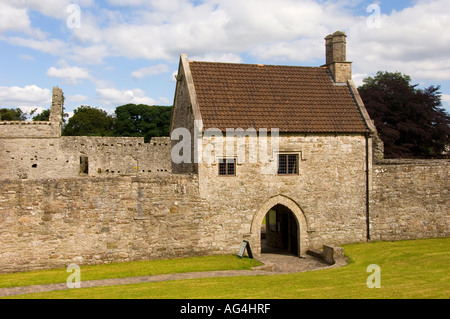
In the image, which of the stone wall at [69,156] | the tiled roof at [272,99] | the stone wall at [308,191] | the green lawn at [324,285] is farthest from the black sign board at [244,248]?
the stone wall at [69,156]

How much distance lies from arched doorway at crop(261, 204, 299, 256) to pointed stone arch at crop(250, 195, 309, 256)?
0.36 meters

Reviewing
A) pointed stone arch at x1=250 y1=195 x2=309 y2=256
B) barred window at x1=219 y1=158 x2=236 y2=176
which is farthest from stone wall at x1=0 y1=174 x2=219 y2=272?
pointed stone arch at x1=250 y1=195 x2=309 y2=256

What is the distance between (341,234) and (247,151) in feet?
18.6

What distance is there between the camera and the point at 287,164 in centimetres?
1858

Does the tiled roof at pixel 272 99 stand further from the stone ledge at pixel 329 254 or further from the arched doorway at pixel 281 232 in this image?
the stone ledge at pixel 329 254

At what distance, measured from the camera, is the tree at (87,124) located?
218ft

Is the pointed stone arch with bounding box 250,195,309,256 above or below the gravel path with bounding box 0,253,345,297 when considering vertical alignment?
above

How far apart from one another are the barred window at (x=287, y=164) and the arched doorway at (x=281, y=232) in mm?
2070

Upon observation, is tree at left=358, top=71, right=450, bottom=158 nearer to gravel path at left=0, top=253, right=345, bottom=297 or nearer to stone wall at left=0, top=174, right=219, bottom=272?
gravel path at left=0, top=253, right=345, bottom=297

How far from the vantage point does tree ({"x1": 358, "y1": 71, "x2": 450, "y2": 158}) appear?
125 ft

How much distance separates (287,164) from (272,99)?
10.4ft
